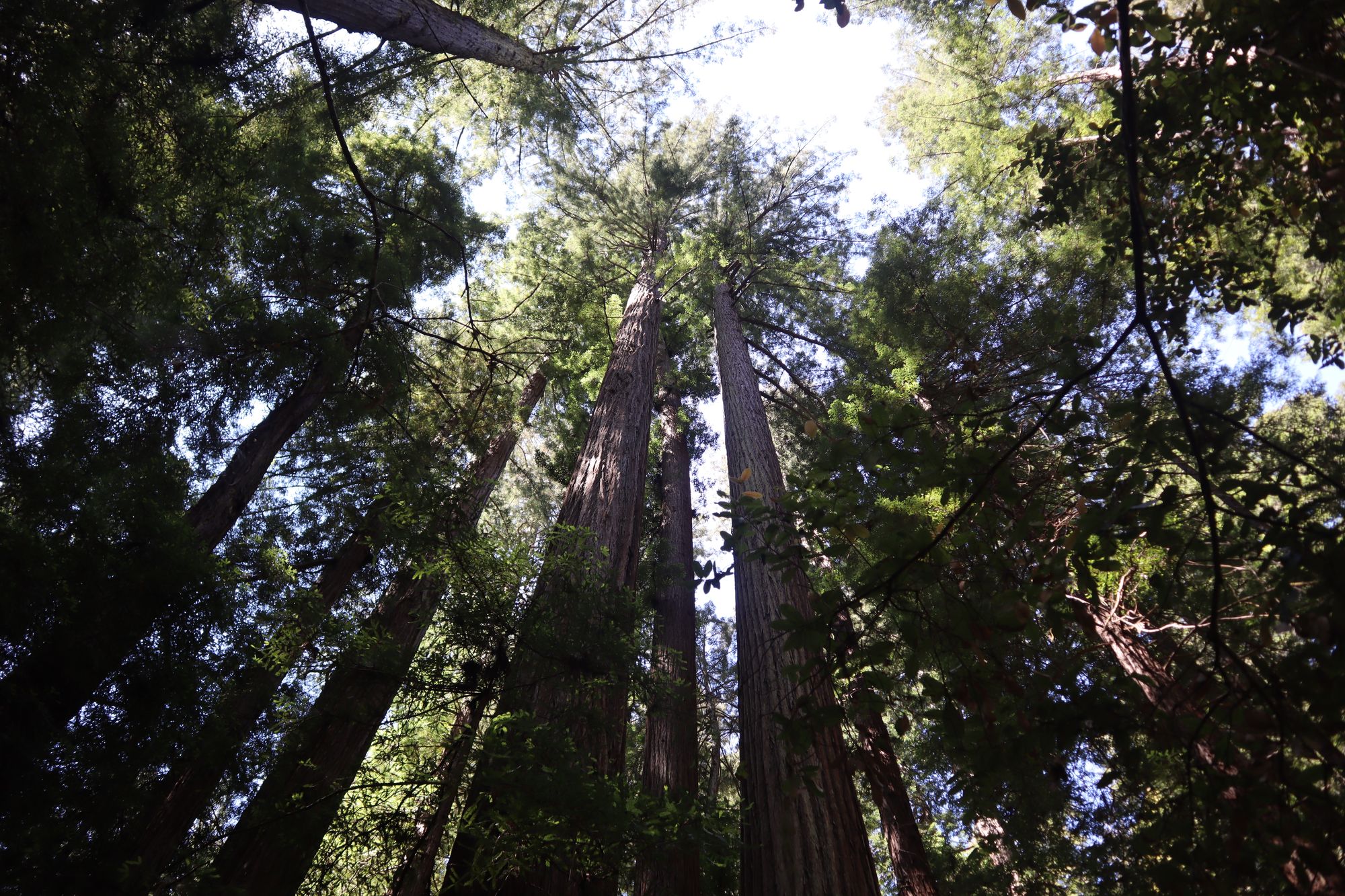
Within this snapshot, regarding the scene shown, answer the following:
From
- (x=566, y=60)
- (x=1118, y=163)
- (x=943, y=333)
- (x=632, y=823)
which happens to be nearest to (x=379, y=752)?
(x=632, y=823)

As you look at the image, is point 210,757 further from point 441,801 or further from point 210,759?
point 441,801

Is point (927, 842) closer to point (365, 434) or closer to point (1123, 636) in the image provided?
point (1123, 636)

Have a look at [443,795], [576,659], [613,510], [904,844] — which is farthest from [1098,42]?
[904,844]

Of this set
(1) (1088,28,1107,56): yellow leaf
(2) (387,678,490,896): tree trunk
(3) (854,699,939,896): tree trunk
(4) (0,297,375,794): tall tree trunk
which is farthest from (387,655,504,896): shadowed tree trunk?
(1) (1088,28,1107,56): yellow leaf

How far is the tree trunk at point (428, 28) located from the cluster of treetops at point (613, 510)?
0.05 metres

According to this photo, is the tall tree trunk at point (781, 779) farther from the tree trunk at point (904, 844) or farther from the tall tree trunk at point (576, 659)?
the tree trunk at point (904, 844)

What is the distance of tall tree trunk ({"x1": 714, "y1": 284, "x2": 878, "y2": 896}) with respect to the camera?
3100 mm

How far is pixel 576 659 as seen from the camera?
10.7ft

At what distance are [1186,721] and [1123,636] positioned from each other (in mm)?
3451

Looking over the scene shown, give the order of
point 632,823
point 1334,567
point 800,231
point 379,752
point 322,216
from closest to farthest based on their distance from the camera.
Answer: point 1334,567 → point 632,823 → point 379,752 → point 322,216 → point 800,231

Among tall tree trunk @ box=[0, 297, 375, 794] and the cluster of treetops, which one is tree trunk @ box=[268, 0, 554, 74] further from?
tall tree trunk @ box=[0, 297, 375, 794]

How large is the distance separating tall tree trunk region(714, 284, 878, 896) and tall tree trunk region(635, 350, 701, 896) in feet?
1.24

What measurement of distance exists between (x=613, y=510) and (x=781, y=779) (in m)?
2.16

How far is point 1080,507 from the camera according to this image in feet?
6.39
